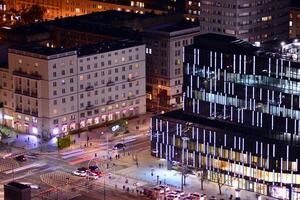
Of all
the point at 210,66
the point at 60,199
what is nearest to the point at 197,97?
the point at 210,66

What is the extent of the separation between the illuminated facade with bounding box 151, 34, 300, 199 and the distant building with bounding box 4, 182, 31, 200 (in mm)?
35778

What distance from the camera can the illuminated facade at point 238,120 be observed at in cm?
16612

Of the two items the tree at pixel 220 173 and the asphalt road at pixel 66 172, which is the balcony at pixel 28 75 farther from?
the tree at pixel 220 173

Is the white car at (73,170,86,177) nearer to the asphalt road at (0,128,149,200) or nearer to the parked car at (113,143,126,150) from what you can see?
the asphalt road at (0,128,149,200)

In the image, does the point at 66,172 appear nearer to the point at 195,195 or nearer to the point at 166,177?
the point at 166,177

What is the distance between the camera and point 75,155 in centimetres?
18612

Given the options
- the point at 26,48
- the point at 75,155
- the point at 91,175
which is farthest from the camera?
the point at 26,48

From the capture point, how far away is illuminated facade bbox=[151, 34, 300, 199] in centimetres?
16612

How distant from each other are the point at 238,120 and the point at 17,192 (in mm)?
42883

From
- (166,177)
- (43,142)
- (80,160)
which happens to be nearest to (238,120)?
(166,177)

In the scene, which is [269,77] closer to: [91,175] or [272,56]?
[272,56]

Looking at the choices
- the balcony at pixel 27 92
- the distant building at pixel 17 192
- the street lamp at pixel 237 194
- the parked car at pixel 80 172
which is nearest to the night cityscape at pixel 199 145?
the distant building at pixel 17 192

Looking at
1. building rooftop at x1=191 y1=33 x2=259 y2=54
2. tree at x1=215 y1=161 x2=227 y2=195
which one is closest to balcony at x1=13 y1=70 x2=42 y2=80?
building rooftop at x1=191 y1=33 x2=259 y2=54

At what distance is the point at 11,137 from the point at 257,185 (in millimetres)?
53221
